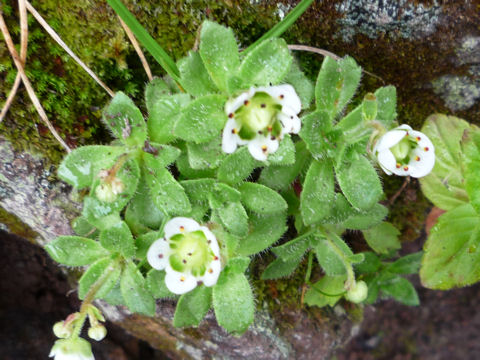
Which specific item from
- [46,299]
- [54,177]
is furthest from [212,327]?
[46,299]

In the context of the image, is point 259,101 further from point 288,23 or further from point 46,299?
point 46,299

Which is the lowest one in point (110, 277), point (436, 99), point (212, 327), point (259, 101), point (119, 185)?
point (212, 327)

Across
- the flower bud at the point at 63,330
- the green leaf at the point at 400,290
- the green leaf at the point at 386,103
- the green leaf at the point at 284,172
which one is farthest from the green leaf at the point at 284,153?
the green leaf at the point at 400,290

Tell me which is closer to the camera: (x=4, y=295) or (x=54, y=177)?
(x=54, y=177)

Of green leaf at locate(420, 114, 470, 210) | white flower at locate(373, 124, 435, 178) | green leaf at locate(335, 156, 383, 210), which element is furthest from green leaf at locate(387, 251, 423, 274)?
white flower at locate(373, 124, 435, 178)

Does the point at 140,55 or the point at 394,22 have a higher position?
the point at 394,22

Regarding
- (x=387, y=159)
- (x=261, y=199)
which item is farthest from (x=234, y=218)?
(x=387, y=159)

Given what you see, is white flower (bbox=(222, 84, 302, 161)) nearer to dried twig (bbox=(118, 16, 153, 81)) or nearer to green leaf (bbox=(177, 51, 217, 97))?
green leaf (bbox=(177, 51, 217, 97))
